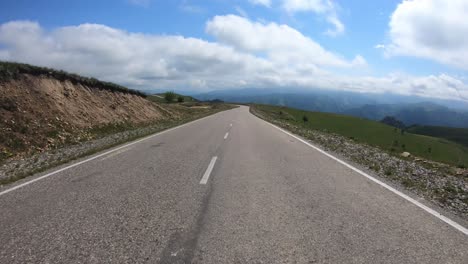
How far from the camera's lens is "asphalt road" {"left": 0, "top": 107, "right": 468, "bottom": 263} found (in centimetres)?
392

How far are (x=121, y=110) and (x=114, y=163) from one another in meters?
19.7

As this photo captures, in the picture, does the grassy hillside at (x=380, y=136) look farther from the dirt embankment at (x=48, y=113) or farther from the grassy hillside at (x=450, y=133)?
the grassy hillside at (x=450, y=133)

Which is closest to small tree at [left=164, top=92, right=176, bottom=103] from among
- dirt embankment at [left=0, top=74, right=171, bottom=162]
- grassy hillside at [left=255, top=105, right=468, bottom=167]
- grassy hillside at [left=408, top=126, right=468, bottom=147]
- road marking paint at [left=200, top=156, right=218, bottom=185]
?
grassy hillside at [left=255, top=105, right=468, bottom=167]

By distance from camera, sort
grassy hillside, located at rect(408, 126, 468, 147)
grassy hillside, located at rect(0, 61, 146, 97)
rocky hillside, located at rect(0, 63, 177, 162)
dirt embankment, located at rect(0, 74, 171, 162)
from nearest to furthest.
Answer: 1. dirt embankment, located at rect(0, 74, 171, 162)
2. rocky hillside, located at rect(0, 63, 177, 162)
3. grassy hillside, located at rect(0, 61, 146, 97)
4. grassy hillside, located at rect(408, 126, 468, 147)

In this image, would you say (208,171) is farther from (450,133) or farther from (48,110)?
(450,133)

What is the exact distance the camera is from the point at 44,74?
2009 centimetres

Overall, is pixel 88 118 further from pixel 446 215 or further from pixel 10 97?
pixel 446 215

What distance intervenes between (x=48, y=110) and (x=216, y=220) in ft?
54.0

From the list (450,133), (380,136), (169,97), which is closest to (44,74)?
(380,136)

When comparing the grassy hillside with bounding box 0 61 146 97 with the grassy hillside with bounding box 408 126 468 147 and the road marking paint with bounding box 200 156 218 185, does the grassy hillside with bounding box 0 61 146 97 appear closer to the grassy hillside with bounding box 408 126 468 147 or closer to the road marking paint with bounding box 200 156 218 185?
the road marking paint with bounding box 200 156 218 185

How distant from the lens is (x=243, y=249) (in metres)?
Result: 4.02

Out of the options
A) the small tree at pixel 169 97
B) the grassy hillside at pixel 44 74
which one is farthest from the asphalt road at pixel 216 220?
the small tree at pixel 169 97

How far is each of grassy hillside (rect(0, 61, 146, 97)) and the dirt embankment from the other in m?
0.26

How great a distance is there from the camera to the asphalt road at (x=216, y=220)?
3.92 metres
